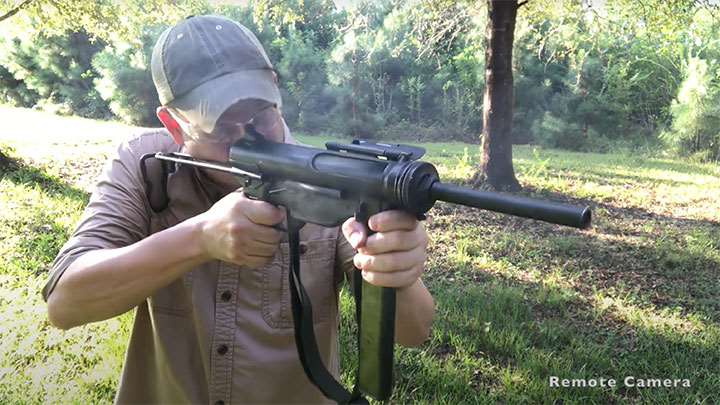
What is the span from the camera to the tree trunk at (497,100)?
2.38 m

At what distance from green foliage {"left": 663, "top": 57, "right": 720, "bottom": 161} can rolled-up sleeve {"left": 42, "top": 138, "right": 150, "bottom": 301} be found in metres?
1.93

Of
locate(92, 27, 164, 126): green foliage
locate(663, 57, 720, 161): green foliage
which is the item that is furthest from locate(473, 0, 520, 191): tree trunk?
locate(92, 27, 164, 126): green foliage

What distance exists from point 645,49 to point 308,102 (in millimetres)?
1353

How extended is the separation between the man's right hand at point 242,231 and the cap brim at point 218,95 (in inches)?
5.5

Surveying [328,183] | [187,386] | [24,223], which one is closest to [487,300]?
[187,386]

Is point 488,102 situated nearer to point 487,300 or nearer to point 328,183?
point 487,300

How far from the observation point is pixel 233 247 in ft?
2.16

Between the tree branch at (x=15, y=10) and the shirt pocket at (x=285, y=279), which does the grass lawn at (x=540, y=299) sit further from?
the tree branch at (x=15, y=10)

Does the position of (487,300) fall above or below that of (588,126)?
below

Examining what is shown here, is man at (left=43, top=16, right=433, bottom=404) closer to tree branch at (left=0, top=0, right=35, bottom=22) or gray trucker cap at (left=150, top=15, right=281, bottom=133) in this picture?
gray trucker cap at (left=150, top=15, right=281, bottom=133)

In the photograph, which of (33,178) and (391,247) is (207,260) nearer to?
(391,247)

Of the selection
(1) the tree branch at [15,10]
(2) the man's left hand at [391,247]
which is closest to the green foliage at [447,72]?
(1) the tree branch at [15,10]

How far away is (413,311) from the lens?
0.73 m

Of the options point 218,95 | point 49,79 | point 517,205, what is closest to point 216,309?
point 218,95
